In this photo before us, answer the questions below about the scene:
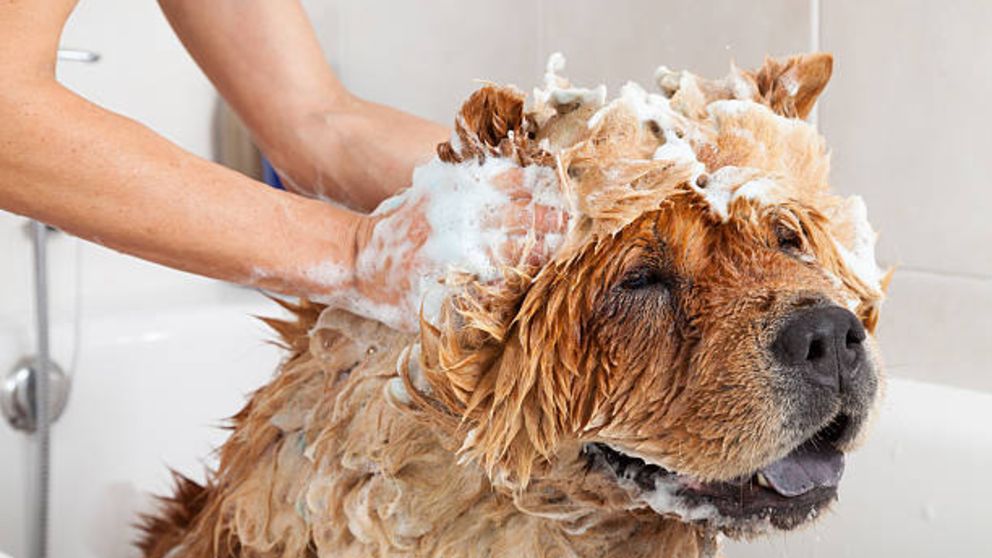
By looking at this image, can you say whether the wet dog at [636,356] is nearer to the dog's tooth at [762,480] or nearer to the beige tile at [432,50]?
the dog's tooth at [762,480]

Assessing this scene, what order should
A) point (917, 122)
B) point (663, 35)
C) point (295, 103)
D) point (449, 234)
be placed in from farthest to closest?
point (663, 35)
point (917, 122)
point (295, 103)
point (449, 234)

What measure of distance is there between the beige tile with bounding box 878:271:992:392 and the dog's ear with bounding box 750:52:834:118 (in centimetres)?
72

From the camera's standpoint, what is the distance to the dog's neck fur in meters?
0.95

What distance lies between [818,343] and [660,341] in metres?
0.11

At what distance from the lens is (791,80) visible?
3.26 ft

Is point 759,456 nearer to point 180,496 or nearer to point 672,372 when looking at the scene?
point 672,372

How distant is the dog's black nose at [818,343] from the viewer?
0.81 metres

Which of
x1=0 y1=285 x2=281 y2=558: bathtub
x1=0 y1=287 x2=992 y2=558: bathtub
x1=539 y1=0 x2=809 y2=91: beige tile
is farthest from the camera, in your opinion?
→ x1=0 y1=285 x2=281 y2=558: bathtub

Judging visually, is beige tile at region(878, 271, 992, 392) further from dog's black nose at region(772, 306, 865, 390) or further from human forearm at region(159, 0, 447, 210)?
dog's black nose at region(772, 306, 865, 390)

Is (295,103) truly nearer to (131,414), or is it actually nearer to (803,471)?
(803,471)

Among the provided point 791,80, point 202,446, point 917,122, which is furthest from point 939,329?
point 202,446

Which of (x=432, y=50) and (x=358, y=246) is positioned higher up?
(x=432, y=50)

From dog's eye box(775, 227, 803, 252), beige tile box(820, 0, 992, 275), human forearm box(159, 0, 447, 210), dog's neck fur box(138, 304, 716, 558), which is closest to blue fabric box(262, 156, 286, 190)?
human forearm box(159, 0, 447, 210)

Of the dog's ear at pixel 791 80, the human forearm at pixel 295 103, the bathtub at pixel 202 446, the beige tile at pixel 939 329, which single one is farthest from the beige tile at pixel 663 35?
the dog's ear at pixel 791 80
